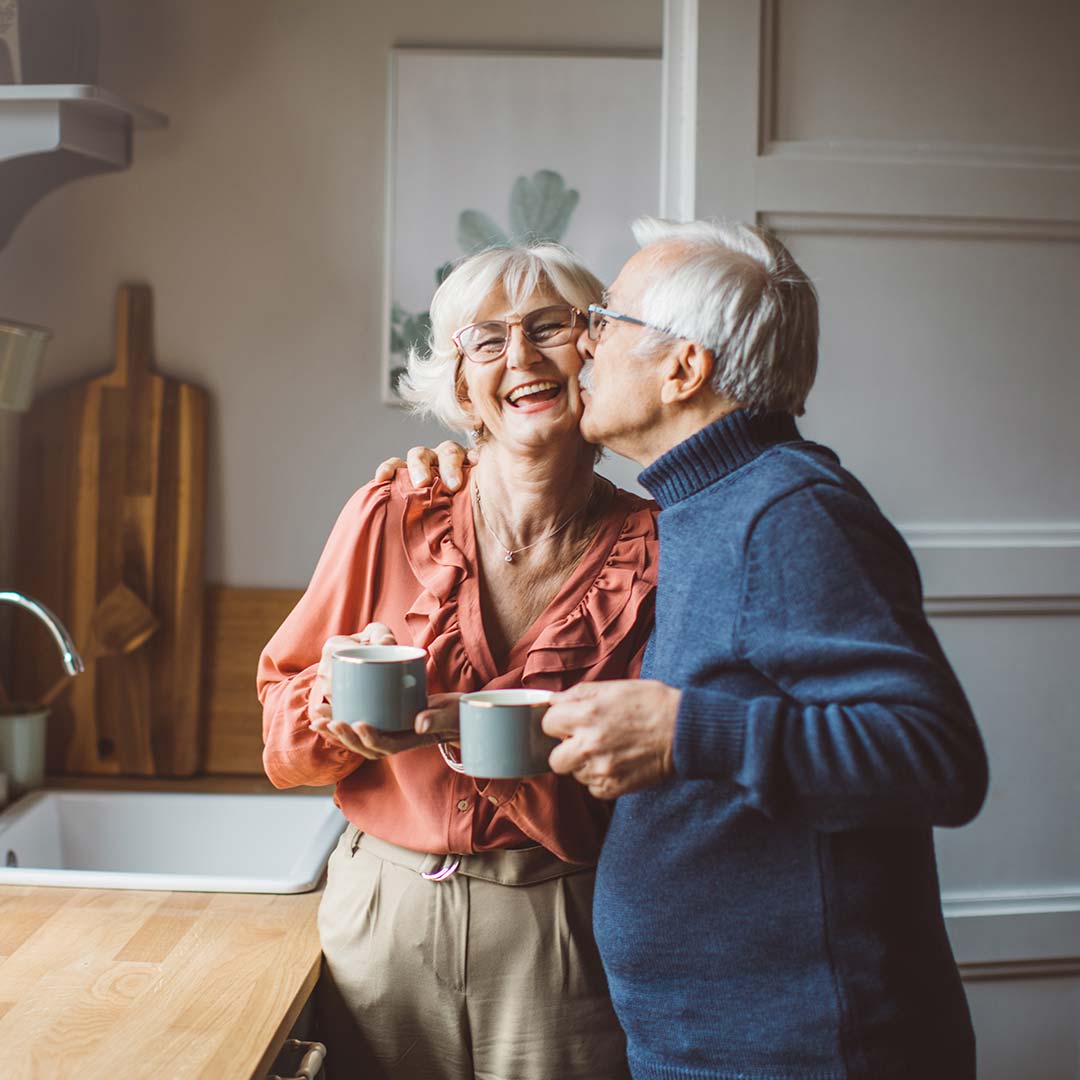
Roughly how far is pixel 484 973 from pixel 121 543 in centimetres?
123

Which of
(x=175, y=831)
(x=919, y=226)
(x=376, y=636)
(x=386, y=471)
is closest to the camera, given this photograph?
(x=376, y=636)

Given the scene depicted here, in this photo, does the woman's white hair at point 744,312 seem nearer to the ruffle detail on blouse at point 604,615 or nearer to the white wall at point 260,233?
the ruffle detail on blouse at point 604,615

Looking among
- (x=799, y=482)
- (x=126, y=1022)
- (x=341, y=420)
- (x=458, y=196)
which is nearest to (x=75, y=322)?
(x=341, y=420)

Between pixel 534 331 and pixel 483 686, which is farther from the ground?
pixel 534 331

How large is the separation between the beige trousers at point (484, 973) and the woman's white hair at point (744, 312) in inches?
21.9

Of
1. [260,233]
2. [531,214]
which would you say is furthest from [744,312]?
[260,233]

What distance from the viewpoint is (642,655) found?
1.23 meters

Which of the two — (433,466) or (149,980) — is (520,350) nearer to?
(433,466)

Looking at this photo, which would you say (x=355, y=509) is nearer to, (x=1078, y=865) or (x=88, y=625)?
(x=88, y=625)

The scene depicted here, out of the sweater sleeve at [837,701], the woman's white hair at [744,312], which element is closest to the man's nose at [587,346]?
the woman's white hair at [744,312]

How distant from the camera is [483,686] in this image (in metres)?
1.21

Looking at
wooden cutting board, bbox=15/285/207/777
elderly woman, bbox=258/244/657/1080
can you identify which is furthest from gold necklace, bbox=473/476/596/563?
wooden cutting board, bbox=15/285/207/777

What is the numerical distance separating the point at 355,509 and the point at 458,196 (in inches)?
39.5

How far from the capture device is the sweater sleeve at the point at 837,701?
85 centimetres
